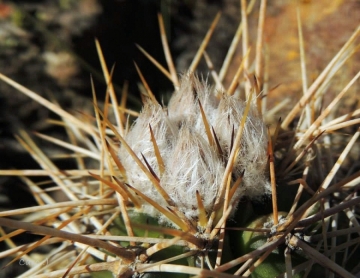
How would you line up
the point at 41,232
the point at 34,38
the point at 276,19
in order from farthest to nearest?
1. the point at 34,38
2. the point at 276,19
3. the point at 41,232

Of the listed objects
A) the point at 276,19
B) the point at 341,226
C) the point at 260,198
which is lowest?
the point at 341,226

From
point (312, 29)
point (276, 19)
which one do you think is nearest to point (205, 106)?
point (312, 29)

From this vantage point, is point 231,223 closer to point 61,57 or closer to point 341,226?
point 341,226

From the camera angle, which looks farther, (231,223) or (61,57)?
(61,57)

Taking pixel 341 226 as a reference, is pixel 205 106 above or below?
above

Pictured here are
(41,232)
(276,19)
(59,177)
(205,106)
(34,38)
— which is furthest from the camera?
(34,38)

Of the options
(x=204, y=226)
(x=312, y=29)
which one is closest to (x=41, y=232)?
(x=204, y=226)

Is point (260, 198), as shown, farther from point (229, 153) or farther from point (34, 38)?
point (34, 38)
